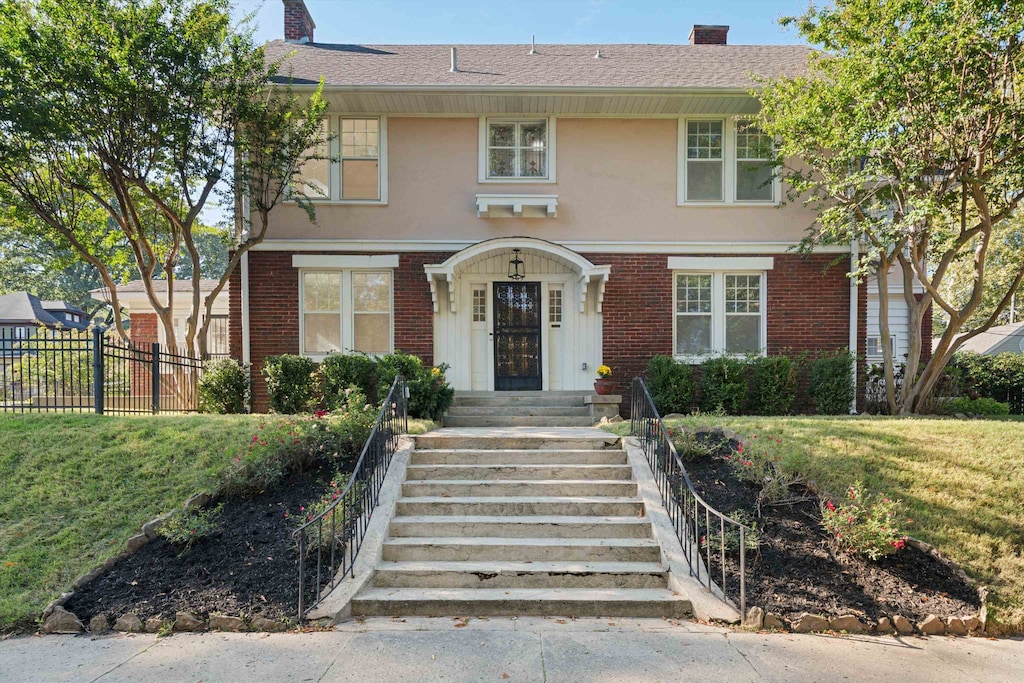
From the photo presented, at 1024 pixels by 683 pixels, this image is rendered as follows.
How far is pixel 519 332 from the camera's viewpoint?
11.4 metres

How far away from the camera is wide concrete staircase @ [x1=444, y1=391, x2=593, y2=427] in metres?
9.81

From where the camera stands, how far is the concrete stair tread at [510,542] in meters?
5.80

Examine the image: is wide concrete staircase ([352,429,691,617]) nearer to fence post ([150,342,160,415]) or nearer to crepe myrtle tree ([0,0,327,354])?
fence post ([150,342,160,415])

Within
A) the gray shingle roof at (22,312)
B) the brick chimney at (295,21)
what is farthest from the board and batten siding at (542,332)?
the gray shingle roof at (22,312)

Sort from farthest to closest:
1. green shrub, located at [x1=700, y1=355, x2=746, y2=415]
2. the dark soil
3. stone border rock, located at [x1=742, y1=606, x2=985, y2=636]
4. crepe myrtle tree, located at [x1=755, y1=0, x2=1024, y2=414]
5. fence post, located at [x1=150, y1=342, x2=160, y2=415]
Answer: green shrub, located at [x1=700, y1=355, x2=746, y2=415] < fence post, located at [x1=150, y1=342, x2=160, y2=415] < crepe myrtle tree, located at [x1=755, y1=0, x2=1024, y2=414] < the dark soil < stone border rock, located at [x1=742, y1=606, x2=985, y2=636]

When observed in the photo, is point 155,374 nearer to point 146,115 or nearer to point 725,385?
point 146,115

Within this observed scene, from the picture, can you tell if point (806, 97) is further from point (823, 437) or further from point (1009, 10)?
point (823, 437)

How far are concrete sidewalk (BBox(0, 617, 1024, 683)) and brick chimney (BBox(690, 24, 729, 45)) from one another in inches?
534

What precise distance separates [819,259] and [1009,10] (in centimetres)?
448

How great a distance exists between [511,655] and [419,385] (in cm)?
540

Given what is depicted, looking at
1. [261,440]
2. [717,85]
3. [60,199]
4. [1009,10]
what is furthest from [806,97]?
[60,199]

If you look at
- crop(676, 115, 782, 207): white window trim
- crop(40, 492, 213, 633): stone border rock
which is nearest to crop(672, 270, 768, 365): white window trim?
crop(676, 115, 782, 207): white window trim

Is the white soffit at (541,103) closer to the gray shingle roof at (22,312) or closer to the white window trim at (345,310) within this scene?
the white window trim at (345,310)

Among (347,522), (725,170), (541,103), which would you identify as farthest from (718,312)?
(347,522)
